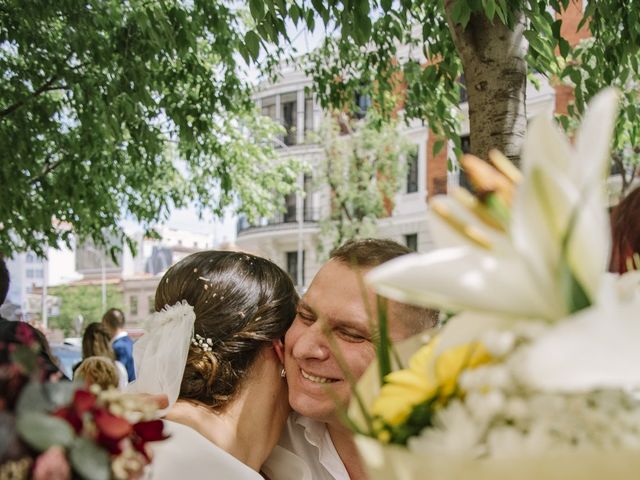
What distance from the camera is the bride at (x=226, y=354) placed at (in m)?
1.99

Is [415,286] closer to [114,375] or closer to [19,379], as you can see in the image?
[19,379]

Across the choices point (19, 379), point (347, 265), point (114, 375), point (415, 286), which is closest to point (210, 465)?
point (347, 265)

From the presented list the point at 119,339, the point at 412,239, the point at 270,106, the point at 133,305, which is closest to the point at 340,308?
the point at 119,339

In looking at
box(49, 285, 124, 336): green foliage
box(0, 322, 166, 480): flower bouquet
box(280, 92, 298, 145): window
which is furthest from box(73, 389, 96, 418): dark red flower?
box(49, 285, 124, 336): green foliage

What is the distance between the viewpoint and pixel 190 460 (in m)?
1.53

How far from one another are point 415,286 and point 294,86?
31.1 metres

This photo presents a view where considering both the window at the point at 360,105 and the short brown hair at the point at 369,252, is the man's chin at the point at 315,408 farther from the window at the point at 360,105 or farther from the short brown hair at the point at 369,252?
the window at the point at 360,105

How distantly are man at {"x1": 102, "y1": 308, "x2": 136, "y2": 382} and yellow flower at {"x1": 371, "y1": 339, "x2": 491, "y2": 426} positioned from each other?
279 inches

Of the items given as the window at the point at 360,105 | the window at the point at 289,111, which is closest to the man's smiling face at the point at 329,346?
the window at the point at 360,105

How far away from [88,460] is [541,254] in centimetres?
43

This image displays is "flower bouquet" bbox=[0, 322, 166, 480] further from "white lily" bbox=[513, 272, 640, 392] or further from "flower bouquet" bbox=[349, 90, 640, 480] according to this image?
"white lily" bbox=[513, 272, 640, 392]

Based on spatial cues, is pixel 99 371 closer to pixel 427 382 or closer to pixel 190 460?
pixel 190 460

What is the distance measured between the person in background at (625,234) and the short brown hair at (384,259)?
0.71 metres

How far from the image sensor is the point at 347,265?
2.06 meters
